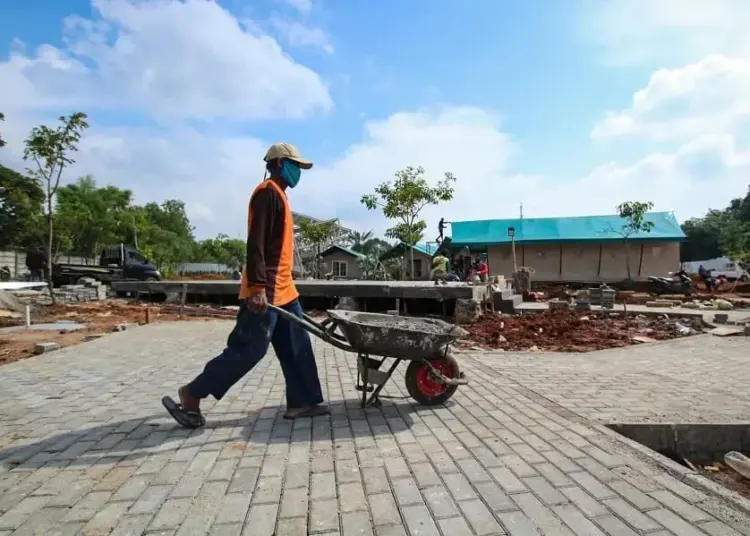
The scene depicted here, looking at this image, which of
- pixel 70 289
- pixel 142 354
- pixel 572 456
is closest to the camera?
pixel 572 456

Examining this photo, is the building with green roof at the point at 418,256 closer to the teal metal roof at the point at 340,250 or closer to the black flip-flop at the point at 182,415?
the teal metal roof at the point at 340,250

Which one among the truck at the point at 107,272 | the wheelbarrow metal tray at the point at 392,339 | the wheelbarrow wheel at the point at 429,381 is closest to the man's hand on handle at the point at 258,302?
→ the wheelbarrow metal tray at the point at 392,339

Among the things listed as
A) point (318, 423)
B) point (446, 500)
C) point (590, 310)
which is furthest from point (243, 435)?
point (590, 310)

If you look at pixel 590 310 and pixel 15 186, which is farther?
pixel 15 186

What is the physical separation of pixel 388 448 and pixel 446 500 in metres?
0.75

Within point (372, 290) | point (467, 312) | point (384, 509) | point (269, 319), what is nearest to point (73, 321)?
point (372, 290)

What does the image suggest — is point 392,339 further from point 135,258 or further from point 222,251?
point 222,251

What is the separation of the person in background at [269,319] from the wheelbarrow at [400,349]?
158 millimetres

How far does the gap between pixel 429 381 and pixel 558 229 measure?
25365 millimetres

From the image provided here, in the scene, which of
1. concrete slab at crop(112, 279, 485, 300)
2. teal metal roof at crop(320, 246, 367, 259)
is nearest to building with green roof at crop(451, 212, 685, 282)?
teal metal roof at crop(320, 246, 367, 259)

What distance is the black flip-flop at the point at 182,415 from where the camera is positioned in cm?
336

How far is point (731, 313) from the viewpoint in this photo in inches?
509

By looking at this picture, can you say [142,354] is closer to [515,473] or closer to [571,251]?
[515,473]

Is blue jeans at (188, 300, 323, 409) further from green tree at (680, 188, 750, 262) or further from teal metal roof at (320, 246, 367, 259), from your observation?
green tree at (680, 188, 750, 262)
